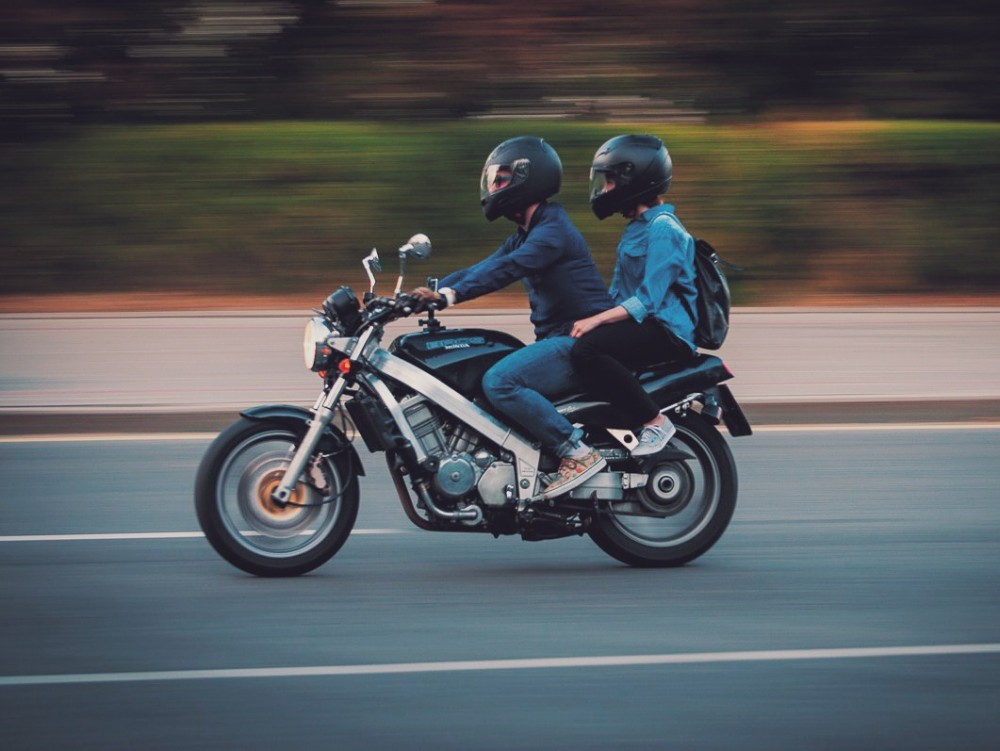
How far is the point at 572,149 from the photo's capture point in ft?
51.1

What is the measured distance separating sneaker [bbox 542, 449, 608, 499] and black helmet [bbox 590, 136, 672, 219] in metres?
1.00

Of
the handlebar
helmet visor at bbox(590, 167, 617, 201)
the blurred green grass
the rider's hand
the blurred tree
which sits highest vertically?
the blurred tree

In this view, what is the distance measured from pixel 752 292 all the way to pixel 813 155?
1.49 metres

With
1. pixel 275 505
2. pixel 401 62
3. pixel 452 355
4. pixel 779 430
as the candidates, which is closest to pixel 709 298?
pixel 452 355

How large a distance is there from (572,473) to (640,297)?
755mm

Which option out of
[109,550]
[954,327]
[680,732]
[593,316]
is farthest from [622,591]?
[954,327]

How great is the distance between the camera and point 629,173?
662cm

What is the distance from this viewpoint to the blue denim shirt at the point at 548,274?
6480 millimetres

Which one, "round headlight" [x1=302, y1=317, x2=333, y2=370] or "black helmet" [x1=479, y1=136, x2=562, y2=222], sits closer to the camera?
"round headlight" [x1=302, y1=317, x2=333, y2=370]

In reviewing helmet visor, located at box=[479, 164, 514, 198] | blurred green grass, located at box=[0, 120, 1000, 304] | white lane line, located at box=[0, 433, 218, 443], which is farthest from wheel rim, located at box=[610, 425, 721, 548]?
blurred green grass, located at box=[0, 120, 1000, 304]

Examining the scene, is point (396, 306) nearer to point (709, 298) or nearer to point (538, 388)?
point (538, 388)

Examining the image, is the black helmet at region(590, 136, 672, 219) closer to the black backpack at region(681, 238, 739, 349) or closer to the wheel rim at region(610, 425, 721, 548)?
the black backpack at region(681, 238, 739, 349)

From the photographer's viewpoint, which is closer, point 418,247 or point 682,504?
point 418,247

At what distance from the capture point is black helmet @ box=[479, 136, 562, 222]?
6.59 m
